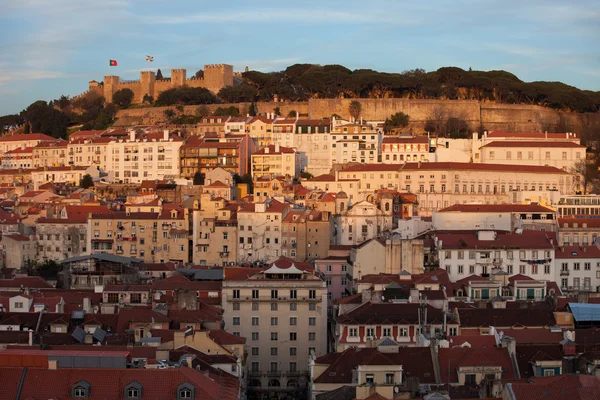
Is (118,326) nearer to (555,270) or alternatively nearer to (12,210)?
(555,270)

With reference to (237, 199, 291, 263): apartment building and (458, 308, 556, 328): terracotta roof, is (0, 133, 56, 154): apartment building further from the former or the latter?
(458, 308, 556, 328): terracotta roof

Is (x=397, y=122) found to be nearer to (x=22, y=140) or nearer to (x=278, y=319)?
(x=22, y=140)

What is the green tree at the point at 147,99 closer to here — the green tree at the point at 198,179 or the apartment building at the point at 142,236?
the green tree at the point at 198,179

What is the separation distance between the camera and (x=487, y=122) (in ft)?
332

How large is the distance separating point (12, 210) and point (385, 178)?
81.7 ft

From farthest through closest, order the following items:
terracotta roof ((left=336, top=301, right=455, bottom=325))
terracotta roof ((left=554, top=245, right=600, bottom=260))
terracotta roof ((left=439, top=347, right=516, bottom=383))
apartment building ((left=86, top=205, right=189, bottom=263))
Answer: apartment building ((left=86, top=205, right=189, bottom=263)) → terracotta roof ((left=554, top=245, right=600, bottom=260)) → terracotta roof ((left=336, top=301, right=455, bottom=325)) → terracotta roof ((left=439, top=347, right=516, bottom=383))

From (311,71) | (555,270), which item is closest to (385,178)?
(555,270)

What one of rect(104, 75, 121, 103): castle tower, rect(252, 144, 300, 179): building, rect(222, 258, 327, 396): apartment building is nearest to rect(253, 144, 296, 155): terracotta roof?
rect(252, 144, 300, 179): building

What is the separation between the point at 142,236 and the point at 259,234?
7.09 metres

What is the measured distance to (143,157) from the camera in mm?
91500

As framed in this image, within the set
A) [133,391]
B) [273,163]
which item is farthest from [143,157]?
[133,391]

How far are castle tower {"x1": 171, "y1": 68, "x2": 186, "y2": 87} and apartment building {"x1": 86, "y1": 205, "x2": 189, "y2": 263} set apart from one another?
155 feet

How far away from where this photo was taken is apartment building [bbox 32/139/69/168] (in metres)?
99.1

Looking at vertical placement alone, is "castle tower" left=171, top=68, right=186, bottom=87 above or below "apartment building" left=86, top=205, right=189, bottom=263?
above
